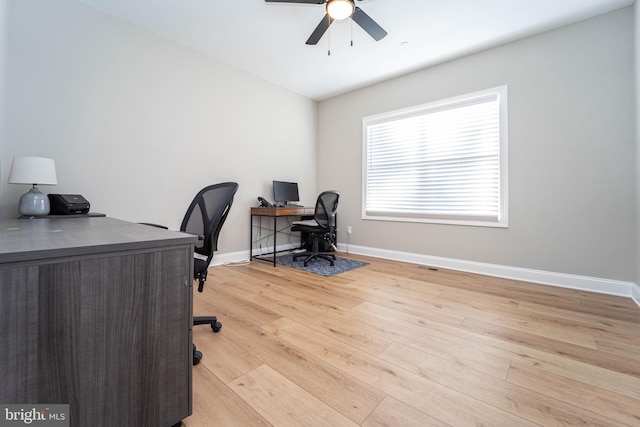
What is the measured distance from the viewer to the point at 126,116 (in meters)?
2.53

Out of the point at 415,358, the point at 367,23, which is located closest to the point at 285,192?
the point at 367,23

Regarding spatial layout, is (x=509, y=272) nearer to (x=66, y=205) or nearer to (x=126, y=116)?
(x=66, y=205)

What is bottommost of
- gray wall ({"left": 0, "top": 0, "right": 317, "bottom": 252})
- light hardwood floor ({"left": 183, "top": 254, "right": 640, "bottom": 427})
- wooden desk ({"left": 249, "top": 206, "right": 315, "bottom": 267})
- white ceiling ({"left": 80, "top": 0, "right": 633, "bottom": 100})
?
light hardwood floor ({"left": 183, "top": 254, "right": 640, "bottom": 427})

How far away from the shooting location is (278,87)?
3.96 m

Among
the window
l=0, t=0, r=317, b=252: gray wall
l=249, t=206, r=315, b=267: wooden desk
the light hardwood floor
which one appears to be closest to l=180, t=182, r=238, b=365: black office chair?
the light hardwood floor

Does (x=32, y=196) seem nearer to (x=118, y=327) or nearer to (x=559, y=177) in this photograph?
(x=118, y=327)

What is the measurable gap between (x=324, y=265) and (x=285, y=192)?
1.29 meters

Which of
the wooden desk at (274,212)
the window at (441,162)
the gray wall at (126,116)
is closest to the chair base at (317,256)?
the wooden desk at (274,212)

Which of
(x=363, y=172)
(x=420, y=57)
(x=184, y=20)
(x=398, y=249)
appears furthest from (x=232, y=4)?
(x=398, y=249)

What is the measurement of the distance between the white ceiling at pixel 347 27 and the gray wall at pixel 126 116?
0.91ft

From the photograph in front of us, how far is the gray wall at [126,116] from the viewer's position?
206cm

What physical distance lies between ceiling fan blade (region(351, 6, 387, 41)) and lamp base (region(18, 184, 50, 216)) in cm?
283

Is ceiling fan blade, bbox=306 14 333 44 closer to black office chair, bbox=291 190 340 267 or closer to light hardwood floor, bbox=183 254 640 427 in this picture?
black office chair, bbox=291 190 340 267

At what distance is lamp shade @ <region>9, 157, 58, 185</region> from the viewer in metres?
1.76
